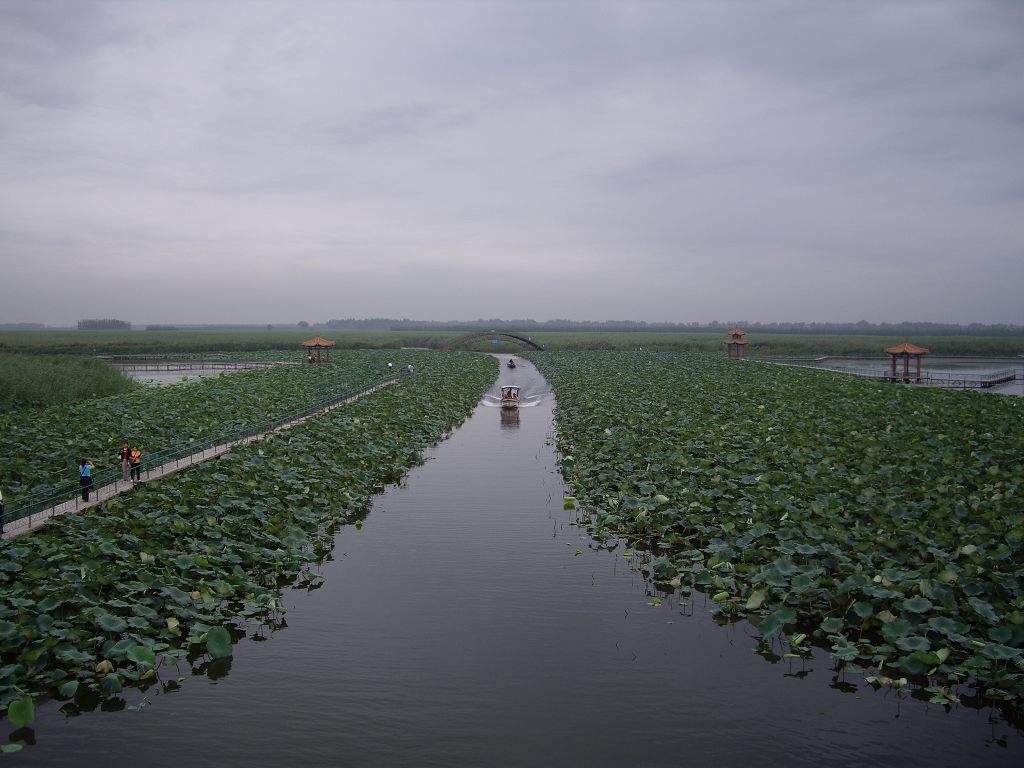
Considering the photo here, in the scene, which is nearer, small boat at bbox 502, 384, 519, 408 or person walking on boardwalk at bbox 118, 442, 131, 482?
person walking on boardwalk at bbox 118, 442, 131, 482

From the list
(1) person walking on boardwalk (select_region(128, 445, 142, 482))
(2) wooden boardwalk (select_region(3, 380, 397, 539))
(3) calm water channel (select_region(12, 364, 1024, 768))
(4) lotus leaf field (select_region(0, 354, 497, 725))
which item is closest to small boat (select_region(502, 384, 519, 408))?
(2) wooden boardwalk (select_region(3, 380, 397, 539))

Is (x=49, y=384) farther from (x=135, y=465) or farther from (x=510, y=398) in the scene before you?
(x=510, y=398)

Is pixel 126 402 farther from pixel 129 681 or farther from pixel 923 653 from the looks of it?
pixel 923 653

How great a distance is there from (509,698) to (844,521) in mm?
7538

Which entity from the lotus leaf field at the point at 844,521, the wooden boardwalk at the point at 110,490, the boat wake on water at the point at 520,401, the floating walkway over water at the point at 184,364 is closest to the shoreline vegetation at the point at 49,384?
the wooden boardwalk at the point at 110,490

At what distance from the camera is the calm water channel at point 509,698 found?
799 cm

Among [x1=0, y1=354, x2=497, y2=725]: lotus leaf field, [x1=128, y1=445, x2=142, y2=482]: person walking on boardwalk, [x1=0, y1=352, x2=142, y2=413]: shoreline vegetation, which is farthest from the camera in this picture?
[x1=0, y1=352, x2=142, y2=413]: shoreline vegetation

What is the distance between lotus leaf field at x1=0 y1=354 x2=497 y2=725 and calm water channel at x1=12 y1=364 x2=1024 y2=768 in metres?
0.50

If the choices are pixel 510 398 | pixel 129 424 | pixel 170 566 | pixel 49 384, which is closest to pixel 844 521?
pixel 170 566

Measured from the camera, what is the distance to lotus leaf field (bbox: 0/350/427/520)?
17.2 meters

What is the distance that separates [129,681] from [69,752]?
1.35 meters

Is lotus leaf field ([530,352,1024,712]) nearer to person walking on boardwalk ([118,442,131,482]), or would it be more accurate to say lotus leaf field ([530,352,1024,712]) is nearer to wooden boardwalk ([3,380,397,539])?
wooden boardwalk ([3,380,397,539])

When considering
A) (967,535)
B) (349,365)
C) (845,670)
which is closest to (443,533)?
(845,670)

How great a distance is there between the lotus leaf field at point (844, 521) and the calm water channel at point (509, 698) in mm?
613
